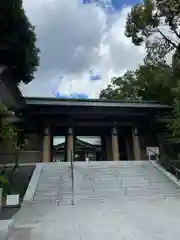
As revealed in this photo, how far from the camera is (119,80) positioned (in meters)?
27.8

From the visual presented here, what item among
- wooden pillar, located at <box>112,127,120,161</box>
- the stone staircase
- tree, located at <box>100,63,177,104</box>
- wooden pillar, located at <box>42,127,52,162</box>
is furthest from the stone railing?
tree, located at <box>100,63,177,104</box>

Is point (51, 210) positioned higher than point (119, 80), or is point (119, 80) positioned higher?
point (119, 80)

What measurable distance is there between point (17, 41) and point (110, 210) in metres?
8.38

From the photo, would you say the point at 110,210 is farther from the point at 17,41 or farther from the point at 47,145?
the point at 47,145

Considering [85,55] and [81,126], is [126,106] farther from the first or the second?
[85,55]

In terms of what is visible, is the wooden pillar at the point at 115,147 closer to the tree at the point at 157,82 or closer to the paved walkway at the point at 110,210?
the tree at the point at 157,82

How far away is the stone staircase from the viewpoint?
9273 millimetres

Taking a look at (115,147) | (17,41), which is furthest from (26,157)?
(17,41)

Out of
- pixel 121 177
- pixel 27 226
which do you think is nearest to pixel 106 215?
pixel 27 226

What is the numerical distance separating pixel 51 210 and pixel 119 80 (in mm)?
21670

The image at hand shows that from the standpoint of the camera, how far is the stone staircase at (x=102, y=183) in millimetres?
9273

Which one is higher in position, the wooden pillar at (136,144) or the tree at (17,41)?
the tree at (17,41)

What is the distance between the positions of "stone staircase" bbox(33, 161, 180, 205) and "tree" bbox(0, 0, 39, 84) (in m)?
4.88

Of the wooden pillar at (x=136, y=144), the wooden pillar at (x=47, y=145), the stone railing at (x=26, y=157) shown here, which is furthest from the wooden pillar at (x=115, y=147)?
the stone railing at (x=26, y=157)
